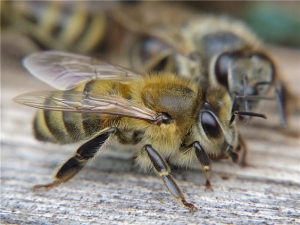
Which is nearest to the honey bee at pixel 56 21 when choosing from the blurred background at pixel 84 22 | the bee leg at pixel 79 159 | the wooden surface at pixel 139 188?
the blurred background at pixel 84 22

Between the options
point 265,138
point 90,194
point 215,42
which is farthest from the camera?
point 215,42

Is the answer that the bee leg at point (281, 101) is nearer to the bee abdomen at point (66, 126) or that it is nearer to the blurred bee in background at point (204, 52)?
the blurred bee in background at point (204, 52)

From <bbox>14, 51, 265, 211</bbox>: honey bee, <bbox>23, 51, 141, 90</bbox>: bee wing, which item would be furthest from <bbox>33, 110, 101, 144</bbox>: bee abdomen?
<bbox>23, 51, 141, 90</bbox>: bee wing

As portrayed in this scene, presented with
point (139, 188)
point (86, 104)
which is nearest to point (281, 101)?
point (139, 188)

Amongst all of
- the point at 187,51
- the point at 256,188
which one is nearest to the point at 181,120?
the point at 256,188

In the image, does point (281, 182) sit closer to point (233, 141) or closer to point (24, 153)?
point (233, 141)

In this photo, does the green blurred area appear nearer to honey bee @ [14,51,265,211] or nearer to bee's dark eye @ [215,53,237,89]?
bee's dark eye @ [215,53,237,89]

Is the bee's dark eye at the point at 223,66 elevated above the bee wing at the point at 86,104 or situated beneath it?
elevated above
